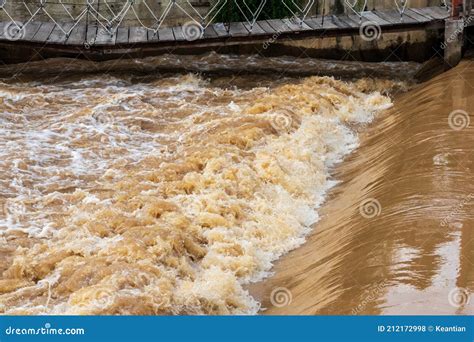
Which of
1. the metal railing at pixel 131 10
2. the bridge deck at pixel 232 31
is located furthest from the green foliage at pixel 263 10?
the bridge deck at pixel 232 31

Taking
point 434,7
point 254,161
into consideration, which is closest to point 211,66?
point 434,7

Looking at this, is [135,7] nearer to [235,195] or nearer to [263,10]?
[263,10]

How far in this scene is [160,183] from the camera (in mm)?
7988

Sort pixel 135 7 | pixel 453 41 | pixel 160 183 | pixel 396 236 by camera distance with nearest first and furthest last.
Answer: pixel 396 236
pixel 160 183
pixel 453 41
pixel 135 7

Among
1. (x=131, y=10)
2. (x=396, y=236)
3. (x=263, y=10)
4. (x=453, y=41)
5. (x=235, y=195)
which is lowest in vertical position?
(x=396, y=236)

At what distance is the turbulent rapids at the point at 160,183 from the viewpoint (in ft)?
19.1

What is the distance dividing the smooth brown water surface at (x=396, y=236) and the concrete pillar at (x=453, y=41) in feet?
7.48

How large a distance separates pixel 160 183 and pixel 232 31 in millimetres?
4731

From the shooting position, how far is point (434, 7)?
12969 mm

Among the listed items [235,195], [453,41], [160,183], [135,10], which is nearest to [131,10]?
[135,10]

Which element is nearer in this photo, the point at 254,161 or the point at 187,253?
the point at 187,253

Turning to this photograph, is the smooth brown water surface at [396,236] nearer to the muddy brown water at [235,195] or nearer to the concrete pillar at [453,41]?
the muddy brown water at [235,195]

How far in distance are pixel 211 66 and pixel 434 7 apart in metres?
3.52

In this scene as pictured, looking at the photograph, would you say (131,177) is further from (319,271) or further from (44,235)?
(319,271)
